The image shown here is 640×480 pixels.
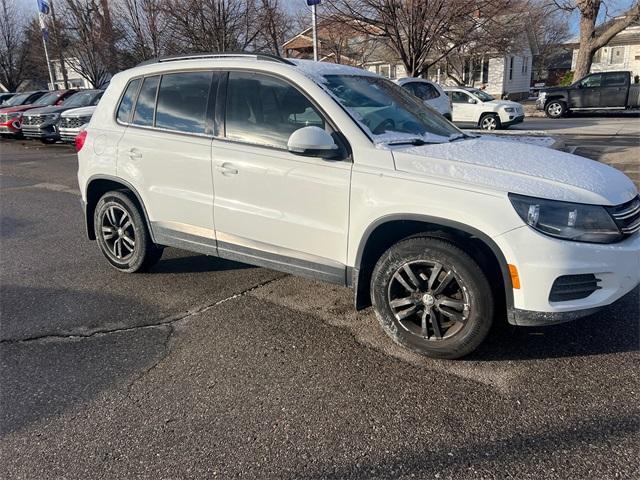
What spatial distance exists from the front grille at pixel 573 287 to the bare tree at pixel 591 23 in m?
25.4

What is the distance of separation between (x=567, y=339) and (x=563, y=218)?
3.48 feet

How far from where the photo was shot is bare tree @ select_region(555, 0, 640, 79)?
22828 millimetres

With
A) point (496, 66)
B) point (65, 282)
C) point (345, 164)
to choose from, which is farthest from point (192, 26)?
point (496, 66)

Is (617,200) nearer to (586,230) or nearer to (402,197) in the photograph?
(586,230)

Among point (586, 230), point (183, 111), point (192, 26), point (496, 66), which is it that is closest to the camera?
point (586, 230)

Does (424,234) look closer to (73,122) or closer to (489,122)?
(73,122)

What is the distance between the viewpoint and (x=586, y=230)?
105 inches

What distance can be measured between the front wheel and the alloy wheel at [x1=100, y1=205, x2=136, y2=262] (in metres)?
15.5

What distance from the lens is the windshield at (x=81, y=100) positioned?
666 inches

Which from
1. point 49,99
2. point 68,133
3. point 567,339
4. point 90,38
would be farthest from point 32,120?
point 567,339

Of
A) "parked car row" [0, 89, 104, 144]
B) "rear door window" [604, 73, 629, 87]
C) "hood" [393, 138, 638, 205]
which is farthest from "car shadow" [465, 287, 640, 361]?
"rear door window" [604, 73, 629, 87]

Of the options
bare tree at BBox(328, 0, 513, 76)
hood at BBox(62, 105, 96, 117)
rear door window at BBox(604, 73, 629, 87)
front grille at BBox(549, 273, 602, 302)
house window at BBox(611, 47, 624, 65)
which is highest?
house window at BBox(611, 47, 624, 65)

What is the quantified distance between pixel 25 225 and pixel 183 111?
407cm

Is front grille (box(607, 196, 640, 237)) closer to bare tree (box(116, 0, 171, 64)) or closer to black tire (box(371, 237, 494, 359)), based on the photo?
black tire (box(371, 237, 494, 359))
